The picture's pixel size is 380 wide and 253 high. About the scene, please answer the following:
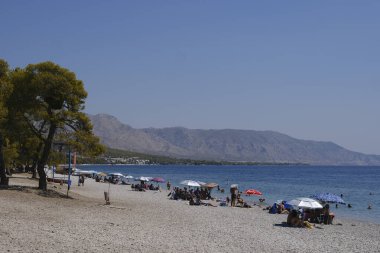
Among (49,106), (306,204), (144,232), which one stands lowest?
(144,232)

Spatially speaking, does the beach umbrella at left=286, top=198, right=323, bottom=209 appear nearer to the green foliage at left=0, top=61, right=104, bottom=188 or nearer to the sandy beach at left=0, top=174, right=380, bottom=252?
the sandy beach at left=0, top=174, right=380, bottom=252

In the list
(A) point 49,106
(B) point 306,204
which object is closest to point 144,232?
(B) point 306,204

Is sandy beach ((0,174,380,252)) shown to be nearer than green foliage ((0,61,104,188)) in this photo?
Yes

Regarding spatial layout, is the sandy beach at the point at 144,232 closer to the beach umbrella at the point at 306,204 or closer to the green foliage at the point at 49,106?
the beach umbrella at the point at 306,204

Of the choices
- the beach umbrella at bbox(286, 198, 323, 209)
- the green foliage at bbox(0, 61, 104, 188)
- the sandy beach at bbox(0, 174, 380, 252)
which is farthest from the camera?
the green foliage at bbox(0, 61, 104, 188)

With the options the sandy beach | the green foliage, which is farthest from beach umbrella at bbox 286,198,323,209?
the green foliage

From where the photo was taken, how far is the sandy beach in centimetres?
1525

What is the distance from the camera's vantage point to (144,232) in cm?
1859

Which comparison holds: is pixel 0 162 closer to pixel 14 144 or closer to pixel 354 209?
pixel 14 144

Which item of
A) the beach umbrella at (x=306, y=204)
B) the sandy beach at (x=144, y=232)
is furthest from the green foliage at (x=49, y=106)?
the beach umbrella at (x=306, y=204)

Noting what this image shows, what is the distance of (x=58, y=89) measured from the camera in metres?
29.0

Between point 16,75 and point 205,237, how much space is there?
667 inches

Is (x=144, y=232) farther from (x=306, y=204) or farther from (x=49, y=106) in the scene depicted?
(x=49, y=106)

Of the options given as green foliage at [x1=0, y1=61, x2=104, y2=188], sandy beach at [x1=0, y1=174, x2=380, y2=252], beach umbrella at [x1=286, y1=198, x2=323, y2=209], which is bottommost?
sandy beach at [x1=0, y1=174, x2=380, y2=252]
